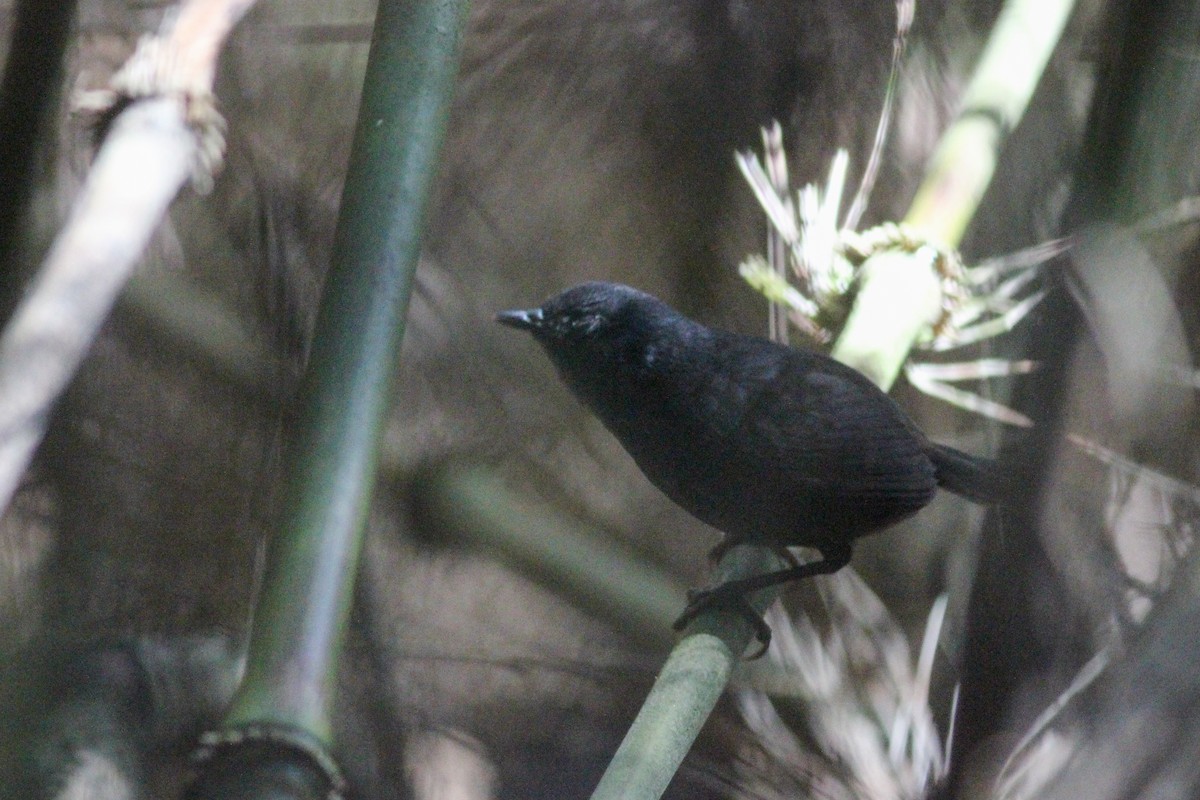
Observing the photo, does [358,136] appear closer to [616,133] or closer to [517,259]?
[517,259]

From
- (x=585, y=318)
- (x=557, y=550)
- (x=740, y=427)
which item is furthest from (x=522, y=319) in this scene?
(x=557, y=550)

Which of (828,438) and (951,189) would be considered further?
(951,189)

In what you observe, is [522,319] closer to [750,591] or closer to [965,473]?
[750,591]

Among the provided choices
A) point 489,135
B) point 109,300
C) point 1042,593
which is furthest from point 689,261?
point 109,300

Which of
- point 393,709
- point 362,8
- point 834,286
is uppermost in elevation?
point 362,8

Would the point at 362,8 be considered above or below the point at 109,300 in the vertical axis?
above

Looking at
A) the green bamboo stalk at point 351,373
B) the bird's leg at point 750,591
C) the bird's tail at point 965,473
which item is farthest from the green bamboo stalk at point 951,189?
the green bamboo stalk at point 351,373

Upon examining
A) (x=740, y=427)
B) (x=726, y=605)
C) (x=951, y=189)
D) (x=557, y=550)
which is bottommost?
(x=557, y=550)

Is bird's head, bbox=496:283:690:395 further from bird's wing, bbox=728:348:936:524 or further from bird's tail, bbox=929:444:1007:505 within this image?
bird's tail, bbox=929:444:1007:505
